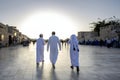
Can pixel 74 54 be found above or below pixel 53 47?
below

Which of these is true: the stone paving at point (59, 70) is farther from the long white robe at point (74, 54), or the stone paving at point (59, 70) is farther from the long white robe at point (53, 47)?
the long white robe at point (53, 47)

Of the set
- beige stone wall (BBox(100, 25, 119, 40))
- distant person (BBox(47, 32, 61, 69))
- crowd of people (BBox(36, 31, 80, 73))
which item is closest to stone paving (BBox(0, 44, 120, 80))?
crowd of people (BBox(36, 31, 80, 73))

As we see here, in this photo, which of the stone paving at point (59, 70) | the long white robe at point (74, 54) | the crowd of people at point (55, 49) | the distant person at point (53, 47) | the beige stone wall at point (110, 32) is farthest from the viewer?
the beige stone wall at point (110, 32)

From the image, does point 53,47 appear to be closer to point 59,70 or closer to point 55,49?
point 55,49

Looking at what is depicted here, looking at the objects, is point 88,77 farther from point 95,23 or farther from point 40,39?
point 95,23

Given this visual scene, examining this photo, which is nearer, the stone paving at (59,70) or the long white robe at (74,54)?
the stone paving at (59,70)

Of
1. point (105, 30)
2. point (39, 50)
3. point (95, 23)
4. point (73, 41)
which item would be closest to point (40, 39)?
point (39, 50)

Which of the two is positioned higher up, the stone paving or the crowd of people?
the crowd of people

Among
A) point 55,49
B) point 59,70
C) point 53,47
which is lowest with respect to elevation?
point 59,70

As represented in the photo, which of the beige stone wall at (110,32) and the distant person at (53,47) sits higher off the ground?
the beige stone wall at (110,32)

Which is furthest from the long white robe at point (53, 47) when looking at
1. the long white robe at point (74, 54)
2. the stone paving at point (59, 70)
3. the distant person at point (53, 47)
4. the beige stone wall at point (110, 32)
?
the beige stone wall at point (110, 32)

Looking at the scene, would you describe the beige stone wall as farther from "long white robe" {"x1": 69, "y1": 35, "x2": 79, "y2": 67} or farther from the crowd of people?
"long white robe" {"x1": 69, "y1": 35, "x2": 79, "y2": 67}

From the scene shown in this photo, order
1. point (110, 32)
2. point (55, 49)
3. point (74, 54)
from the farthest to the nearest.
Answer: point (110, 32), point (55, 49), point (74, 54)

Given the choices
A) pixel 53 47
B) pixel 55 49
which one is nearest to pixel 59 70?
pixel 55 49
